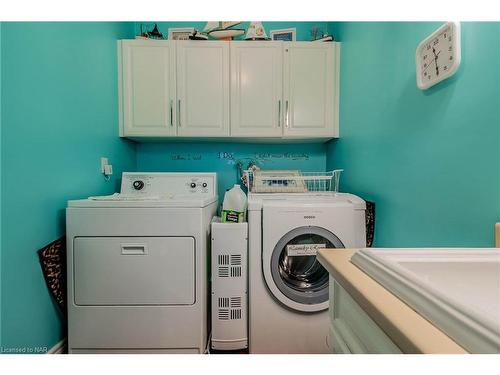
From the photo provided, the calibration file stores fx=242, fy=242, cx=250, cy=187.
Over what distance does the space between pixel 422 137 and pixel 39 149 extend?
6.26 ft

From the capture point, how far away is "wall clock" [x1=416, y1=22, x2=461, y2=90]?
2.96ft

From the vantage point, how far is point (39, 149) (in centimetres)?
126

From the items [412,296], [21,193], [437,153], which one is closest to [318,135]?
[437,153]

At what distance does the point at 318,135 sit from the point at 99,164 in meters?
1.80

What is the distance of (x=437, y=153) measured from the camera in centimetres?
104

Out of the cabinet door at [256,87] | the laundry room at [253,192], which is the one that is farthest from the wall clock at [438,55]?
the cabinet door at [256,87]

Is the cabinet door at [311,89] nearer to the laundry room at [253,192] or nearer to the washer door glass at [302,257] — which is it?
the laundry room at [253,192]

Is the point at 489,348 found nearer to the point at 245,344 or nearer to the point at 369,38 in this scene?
the point at 245,344

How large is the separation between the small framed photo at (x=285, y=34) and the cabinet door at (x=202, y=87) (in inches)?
23.2

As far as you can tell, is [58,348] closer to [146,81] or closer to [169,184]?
[169,184]

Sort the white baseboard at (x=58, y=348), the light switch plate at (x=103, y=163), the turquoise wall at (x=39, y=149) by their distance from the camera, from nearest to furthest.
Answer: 1. the turquoise wall at (x=39, y=149)
2. the white baseboard at (x=58, y=348)
3. the light switch plate at (x=103, y=163)

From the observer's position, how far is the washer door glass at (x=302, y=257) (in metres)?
1.49

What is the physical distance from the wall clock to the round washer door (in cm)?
92

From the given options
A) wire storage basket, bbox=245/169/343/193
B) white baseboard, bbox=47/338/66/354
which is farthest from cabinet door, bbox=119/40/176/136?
white baseboard, bbox=47/338/66/354
